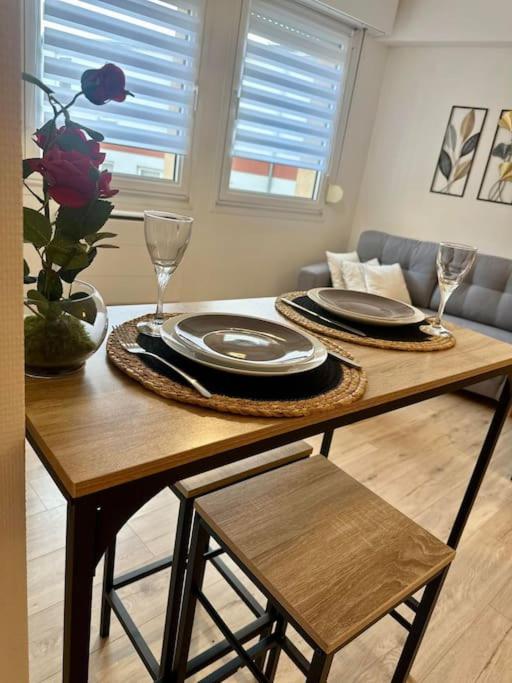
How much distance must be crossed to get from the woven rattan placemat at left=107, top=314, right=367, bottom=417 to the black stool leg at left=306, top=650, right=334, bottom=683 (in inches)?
15.5

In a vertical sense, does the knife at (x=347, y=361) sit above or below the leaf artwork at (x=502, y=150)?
below

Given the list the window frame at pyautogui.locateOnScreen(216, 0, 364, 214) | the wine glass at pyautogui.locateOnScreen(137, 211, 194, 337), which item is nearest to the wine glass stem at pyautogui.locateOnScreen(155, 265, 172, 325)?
the wine glass at pyautogui.locateOnScreen(137, 211, 194, 337)

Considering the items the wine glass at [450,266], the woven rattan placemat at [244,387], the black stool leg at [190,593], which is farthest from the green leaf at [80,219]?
the wine glass at [450,266]

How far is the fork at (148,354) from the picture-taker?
782mm

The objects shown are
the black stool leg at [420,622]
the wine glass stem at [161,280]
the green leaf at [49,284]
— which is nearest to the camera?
the green leaf at [49,284]

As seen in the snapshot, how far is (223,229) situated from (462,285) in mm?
1697

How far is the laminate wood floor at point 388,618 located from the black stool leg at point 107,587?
0.12 ft

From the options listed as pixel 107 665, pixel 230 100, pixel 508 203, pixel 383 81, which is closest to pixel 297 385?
pixel 107 665

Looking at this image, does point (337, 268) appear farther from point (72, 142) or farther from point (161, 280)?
point (72, 142)

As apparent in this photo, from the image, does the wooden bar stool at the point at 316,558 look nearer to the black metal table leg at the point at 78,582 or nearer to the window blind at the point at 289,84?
the black metal table leg at the point at 78,582

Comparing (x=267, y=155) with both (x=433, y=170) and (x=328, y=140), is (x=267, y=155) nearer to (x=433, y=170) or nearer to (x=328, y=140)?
(x=328, y=140)

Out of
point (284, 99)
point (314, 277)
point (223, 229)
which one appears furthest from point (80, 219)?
point (284, 99)

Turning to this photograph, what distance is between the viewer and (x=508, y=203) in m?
3.48

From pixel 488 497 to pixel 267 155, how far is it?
2.52 metres
